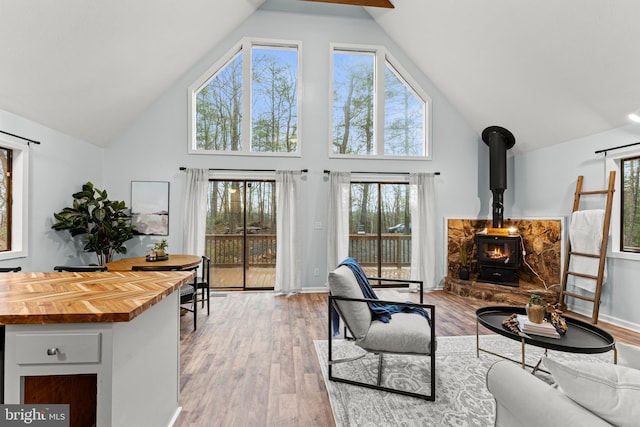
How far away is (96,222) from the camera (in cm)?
431

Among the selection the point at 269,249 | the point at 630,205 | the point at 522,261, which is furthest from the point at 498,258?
the point at 269,249

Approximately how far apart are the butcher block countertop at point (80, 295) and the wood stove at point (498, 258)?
15.6ft

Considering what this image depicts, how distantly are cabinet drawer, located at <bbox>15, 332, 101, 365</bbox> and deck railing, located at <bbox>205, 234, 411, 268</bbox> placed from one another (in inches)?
164

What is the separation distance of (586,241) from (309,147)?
4151mm

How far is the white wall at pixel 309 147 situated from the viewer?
513cm

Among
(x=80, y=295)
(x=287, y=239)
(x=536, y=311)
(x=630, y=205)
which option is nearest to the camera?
(x=80, y=295)

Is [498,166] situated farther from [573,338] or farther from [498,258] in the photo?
[573,338]

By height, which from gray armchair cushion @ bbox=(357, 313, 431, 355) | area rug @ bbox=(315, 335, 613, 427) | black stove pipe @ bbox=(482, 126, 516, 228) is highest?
black stove pipe @ bbox=(482, 126, 516, 228)

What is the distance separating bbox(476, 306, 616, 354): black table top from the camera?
2.07m

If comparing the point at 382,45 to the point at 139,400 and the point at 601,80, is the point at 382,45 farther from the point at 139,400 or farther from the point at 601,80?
the point at 139,400

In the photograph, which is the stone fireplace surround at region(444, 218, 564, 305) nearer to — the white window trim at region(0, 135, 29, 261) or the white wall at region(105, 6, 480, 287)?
the white wall at region(105, 6, 480, 287)

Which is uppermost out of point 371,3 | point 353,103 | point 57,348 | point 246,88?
point 371,3

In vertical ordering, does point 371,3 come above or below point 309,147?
above

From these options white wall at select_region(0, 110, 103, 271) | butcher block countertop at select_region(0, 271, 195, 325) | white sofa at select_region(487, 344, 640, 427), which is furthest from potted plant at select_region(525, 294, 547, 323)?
white wall at select_region(0, 110, 103, 271)
